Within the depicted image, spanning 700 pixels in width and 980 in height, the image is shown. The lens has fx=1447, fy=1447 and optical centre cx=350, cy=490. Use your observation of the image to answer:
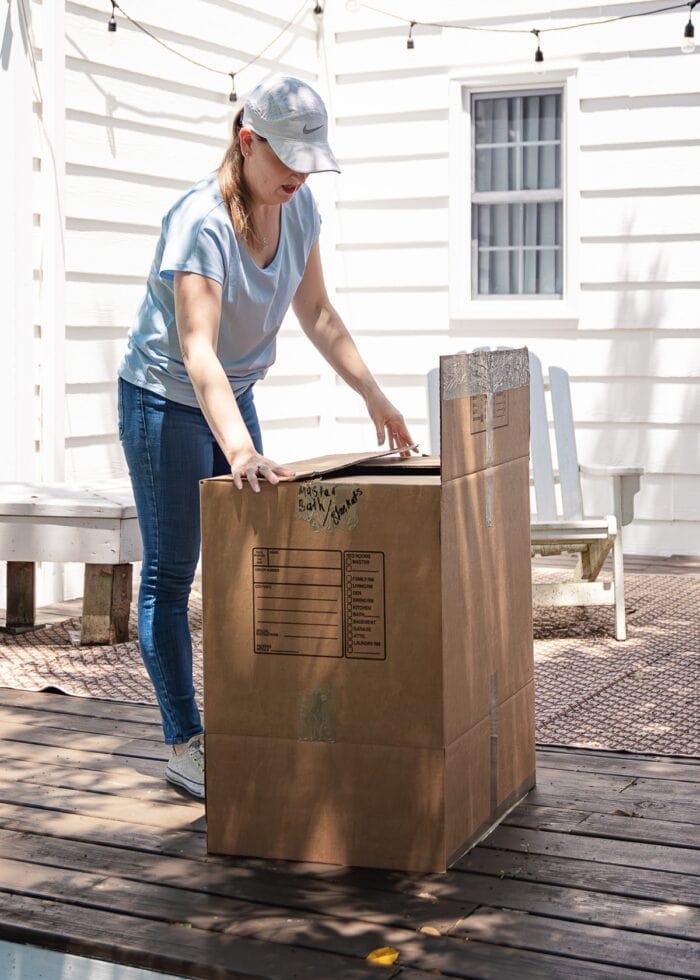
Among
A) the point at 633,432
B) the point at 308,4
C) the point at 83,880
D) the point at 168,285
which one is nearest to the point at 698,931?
the point at 83,880

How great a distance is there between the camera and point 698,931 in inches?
97.4

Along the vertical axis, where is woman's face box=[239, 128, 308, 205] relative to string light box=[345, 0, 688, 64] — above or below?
below

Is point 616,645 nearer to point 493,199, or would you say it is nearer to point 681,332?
point 681,332

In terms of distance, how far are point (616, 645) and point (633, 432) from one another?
2321 mm

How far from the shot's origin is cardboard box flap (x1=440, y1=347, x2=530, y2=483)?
2682mm

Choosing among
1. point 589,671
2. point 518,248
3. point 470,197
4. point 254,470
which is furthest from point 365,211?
point 254,470

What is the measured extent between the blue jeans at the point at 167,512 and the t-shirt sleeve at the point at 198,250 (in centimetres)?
34

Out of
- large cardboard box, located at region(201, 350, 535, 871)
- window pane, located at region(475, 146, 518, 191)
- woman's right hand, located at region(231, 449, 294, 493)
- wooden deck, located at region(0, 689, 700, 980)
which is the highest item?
window pane, located at region(475, 146, 518, 191)

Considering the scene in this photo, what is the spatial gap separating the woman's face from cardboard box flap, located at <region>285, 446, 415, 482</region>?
0.54 m

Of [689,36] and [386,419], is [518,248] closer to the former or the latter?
[689,36]

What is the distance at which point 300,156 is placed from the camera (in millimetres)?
2824

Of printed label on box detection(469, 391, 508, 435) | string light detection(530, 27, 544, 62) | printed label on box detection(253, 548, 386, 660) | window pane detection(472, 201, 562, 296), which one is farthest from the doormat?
string light detection(530, 27, 544, 62)

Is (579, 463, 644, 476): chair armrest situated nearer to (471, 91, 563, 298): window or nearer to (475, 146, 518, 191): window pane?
(471, 91, 563, 298): window

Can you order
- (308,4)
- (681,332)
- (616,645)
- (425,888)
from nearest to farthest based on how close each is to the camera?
(425,888) < (616,645) < (681,332) < (308,4)
